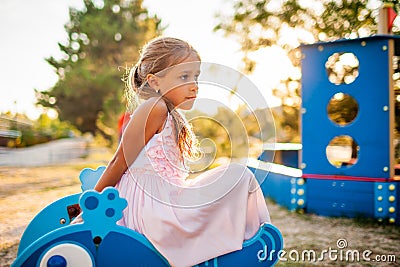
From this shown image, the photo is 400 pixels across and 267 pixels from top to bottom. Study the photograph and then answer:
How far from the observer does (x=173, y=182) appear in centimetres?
154

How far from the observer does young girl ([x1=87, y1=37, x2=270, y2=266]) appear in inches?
56.1

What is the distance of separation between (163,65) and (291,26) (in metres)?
5.07

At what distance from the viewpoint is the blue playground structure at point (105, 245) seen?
1.34 m

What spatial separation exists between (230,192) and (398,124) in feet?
11.4

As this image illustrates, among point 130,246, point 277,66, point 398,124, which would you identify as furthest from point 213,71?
point 277,66

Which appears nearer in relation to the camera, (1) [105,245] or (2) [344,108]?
(1) [105,245]

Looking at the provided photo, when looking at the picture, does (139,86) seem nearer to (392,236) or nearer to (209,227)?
(209,227)

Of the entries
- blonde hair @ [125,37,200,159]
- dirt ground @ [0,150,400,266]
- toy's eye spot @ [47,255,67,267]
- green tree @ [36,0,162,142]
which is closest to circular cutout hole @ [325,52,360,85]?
dirt ground @ [0,150,400,266]

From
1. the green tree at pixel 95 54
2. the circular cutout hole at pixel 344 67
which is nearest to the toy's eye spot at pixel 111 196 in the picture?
the circular cutout hole at pixel 344 67

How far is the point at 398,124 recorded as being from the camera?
4312mm

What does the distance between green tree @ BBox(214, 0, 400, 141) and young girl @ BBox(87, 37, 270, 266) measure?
4413 millimetres

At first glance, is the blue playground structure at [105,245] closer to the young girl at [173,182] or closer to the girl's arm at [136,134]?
the young girl at [173,182]

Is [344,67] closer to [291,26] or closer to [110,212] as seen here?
[291,26]

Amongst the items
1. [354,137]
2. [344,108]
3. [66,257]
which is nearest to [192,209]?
[66,257]
